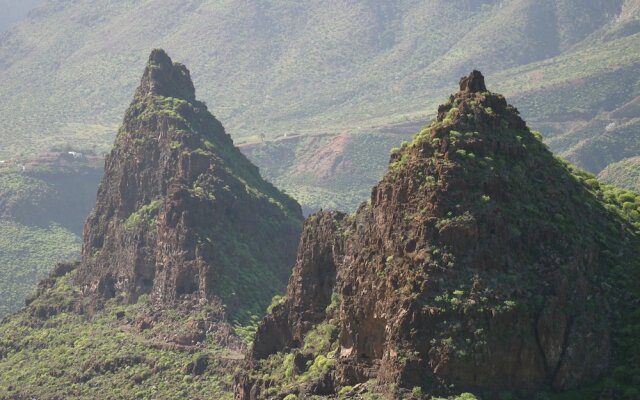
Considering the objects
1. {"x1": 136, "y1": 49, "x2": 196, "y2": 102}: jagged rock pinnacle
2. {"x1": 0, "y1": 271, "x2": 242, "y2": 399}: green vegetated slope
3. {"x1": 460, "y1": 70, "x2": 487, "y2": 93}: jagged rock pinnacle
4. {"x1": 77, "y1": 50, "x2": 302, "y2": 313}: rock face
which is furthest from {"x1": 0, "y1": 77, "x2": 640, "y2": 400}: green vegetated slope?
{"x1": 460, "y1": 70, "x2": 487, "y2": 93}: jagged rock pinnacle

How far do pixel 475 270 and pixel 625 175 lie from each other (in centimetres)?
10603

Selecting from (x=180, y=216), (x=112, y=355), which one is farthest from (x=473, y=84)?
(x=180, y=216)

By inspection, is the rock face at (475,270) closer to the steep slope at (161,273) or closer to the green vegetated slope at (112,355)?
the green vegetated slope at (112,355)

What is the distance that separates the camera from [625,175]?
17688 cm

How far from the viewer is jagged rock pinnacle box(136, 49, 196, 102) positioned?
478 feet

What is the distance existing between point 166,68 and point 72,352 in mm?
31482

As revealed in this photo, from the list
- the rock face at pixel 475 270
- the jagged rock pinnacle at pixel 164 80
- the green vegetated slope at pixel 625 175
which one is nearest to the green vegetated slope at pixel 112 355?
the jagged rock pinnacle at pixel 164 80

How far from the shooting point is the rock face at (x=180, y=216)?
126875 millimetres

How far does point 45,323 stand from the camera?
5349 inches

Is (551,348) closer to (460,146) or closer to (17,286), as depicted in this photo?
(460,146)

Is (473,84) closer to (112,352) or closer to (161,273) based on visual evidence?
(112,352)

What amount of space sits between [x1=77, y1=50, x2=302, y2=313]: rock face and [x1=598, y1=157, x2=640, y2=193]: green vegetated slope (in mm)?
43556

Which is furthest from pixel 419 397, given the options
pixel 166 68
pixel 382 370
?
pixel 166 68

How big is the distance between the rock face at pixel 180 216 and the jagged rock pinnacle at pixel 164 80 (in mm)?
89
